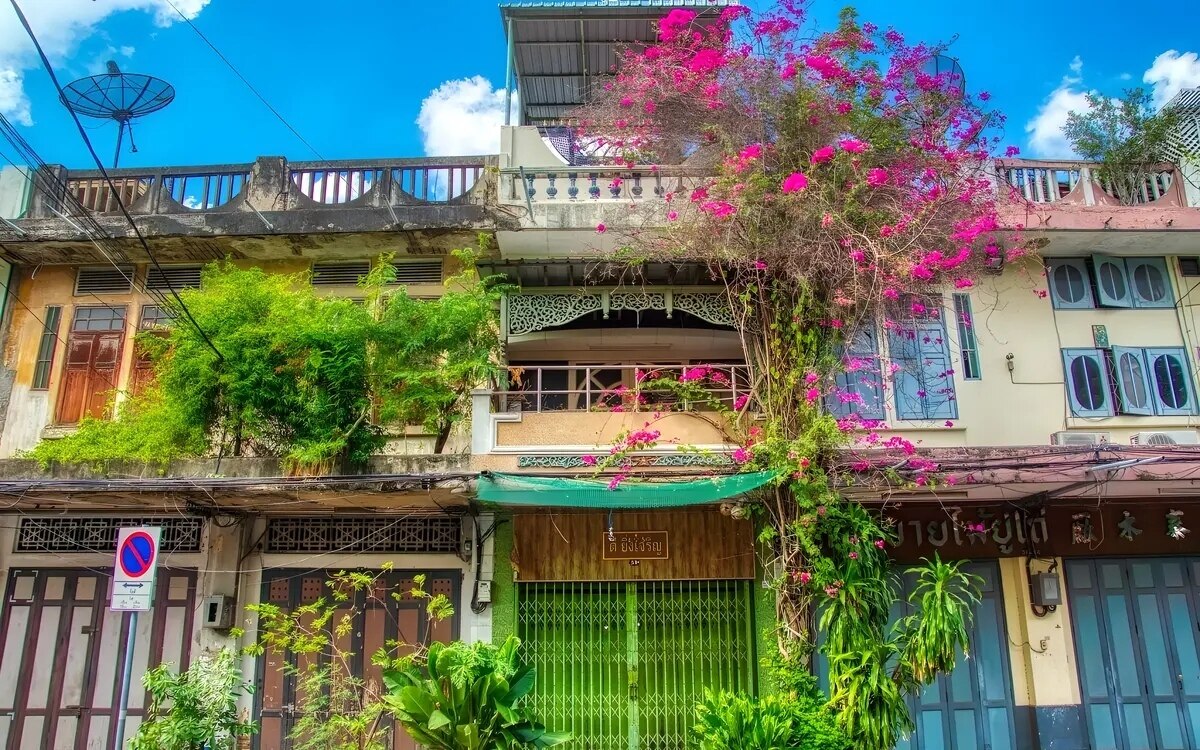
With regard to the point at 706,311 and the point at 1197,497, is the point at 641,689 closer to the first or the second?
the point at 706,311

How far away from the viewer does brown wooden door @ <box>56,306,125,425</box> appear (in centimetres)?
1022

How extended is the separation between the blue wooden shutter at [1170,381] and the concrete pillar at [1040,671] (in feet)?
7.85

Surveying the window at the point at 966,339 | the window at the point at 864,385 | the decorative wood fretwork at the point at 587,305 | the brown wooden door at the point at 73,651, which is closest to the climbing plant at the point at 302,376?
the decorative wood fretwork at the point at 587,305

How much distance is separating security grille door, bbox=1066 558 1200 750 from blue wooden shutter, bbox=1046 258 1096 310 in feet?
10.5

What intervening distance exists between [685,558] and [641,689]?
1.51 m

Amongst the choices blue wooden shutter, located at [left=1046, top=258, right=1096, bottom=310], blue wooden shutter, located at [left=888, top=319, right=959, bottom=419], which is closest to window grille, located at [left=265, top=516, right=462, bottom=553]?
blue wooden shutter, located at [left=888, top=319, right=959, bottom=419]

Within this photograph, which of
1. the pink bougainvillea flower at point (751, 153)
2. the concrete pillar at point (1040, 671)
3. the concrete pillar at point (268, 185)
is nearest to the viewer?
the pink bougainvillea flower at point (751, 153)

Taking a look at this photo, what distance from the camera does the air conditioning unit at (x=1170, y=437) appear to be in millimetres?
9562

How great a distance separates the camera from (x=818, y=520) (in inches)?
281

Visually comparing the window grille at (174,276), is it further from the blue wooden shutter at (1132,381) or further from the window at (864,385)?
the blue wooden shutter at (1132,381)

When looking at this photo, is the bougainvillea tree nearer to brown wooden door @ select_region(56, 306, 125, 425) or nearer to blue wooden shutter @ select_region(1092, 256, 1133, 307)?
blue wooden shutter @ select_region(1092, 256, 1133, 307)

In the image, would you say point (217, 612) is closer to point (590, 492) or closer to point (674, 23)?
point (590, 492)

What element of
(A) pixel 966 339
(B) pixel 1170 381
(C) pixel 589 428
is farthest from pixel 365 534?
(B) pixel 1170 381

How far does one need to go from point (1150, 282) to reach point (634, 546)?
24.7 feet
